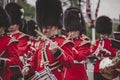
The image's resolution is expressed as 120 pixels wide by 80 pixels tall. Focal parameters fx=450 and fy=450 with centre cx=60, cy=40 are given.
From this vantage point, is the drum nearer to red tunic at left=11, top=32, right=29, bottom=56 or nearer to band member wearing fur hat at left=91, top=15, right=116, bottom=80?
red tunic at left=11, top=32, right=29, bottom=56

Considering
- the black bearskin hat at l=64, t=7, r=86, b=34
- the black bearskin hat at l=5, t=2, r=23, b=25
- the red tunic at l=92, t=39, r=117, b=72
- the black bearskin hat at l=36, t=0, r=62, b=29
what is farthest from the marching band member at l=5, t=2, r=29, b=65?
the black bearskin hat at l=36, t=0, r=62, b=29

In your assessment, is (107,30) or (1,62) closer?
(1,62)

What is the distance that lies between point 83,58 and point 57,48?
103 inches

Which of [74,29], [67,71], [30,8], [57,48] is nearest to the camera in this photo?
[57,48]

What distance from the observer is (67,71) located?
7672mm

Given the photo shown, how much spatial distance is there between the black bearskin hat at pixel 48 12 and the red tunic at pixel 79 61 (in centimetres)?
150

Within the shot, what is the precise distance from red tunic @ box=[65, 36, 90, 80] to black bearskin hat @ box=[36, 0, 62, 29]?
4.91ft

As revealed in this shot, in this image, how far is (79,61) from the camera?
7.90 m

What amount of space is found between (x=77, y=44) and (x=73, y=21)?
0.72 meters

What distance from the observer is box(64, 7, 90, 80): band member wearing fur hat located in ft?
25.4

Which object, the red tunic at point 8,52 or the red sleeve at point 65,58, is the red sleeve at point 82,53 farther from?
the red sleeve at point 65,58

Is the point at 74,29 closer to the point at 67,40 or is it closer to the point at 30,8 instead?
the point at 67,40

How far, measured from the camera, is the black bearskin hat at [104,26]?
1060cm

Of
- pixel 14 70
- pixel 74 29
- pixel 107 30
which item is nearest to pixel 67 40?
pixel 14 70
